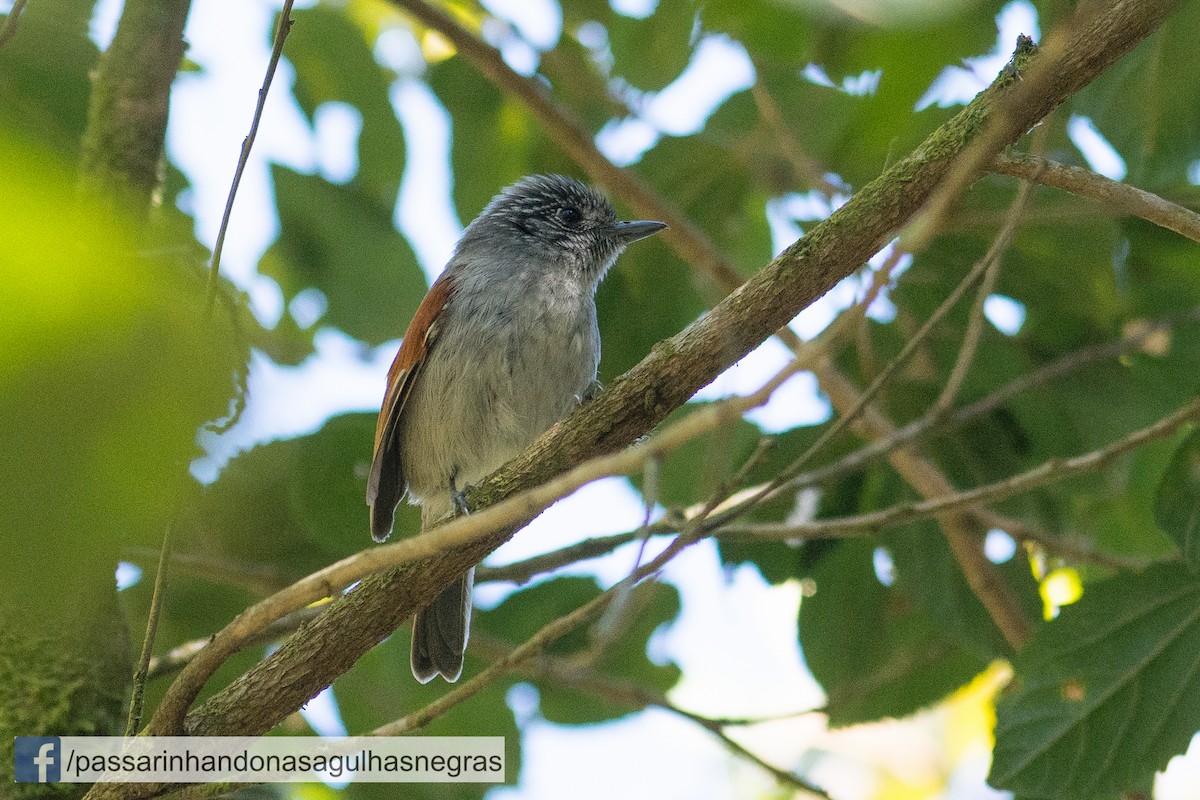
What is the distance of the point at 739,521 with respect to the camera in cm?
434

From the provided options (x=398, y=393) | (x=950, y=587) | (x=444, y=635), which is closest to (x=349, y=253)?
(x=398, y=393)

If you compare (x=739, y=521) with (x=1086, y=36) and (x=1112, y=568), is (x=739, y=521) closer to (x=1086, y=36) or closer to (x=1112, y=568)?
(x=1112, y=568)

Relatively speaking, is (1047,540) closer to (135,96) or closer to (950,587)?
(950,587)

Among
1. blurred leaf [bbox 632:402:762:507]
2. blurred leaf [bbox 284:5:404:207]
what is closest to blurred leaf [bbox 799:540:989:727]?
blurred leaf [bbox 632:402:762:507]

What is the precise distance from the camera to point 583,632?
5.03 m

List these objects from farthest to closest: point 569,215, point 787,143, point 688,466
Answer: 1. point 569,215
2. point 688,466
3. point 787,143

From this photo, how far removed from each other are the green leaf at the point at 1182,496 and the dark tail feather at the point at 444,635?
2.49 meters

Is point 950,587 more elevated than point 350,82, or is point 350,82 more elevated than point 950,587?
point 350,82

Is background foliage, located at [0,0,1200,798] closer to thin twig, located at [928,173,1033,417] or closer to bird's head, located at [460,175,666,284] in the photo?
bird's head, located at [460,175,666,284]

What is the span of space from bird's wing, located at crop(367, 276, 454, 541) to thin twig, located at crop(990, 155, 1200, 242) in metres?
2.69

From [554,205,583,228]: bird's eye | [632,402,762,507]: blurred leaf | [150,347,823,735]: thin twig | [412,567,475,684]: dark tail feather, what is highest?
[554,205,583,228]: bird's eye

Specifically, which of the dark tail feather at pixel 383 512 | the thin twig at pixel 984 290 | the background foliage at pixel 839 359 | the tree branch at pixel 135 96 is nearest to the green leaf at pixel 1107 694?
the background foliage at pixel 839 359

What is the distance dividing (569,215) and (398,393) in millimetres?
1404

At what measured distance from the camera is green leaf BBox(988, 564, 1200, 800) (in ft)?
11.2
